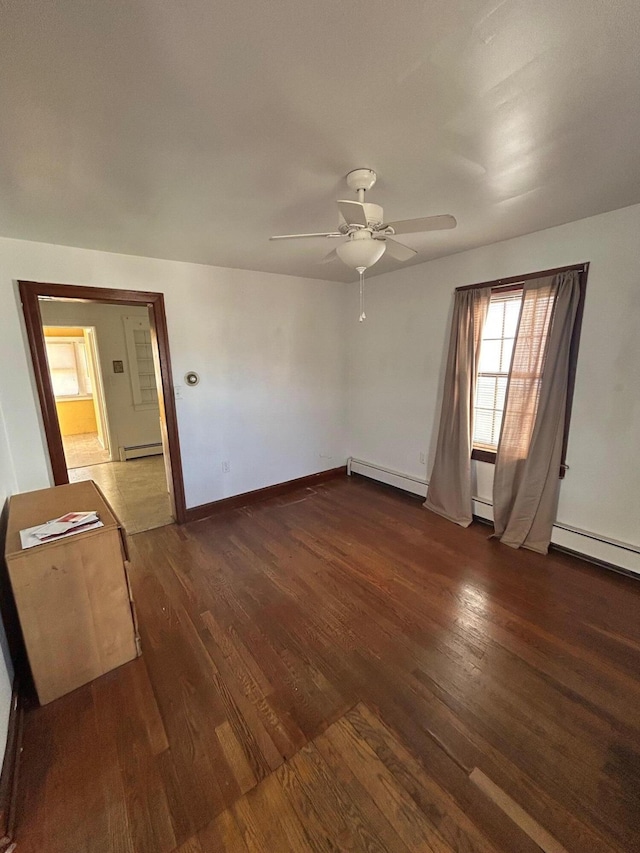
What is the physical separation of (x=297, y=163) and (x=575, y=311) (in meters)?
2.20

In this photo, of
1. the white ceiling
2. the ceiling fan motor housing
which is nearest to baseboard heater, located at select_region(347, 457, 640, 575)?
the white ceiling

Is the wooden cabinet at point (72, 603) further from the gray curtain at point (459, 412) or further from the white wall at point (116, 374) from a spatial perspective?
the white wall at point (116, 374)

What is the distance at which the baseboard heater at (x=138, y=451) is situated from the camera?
18.4ft

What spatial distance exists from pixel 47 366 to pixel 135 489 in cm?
217

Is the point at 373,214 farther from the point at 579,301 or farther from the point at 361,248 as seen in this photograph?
the point at 579,301

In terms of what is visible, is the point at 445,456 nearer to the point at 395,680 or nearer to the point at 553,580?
the point at 553,580

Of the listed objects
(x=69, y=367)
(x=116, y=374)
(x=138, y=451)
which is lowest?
(x=138, y=451)

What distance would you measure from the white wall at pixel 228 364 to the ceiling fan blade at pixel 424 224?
2199 mm

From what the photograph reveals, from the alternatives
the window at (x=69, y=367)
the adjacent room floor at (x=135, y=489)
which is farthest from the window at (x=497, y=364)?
the window at (x=69, y=367)

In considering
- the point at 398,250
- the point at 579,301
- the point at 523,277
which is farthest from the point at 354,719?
the point at 523,277

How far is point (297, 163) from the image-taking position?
160 centimetres

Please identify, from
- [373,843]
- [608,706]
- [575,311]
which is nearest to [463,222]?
[575,311]

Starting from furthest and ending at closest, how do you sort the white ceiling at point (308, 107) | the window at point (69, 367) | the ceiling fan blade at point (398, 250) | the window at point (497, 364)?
the window at point (69, 367)
the window at point (497, 364)
the ceiling fan blade at point (398, 250)
the white ceiling at point (308, 107)

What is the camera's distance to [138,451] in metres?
5.74
